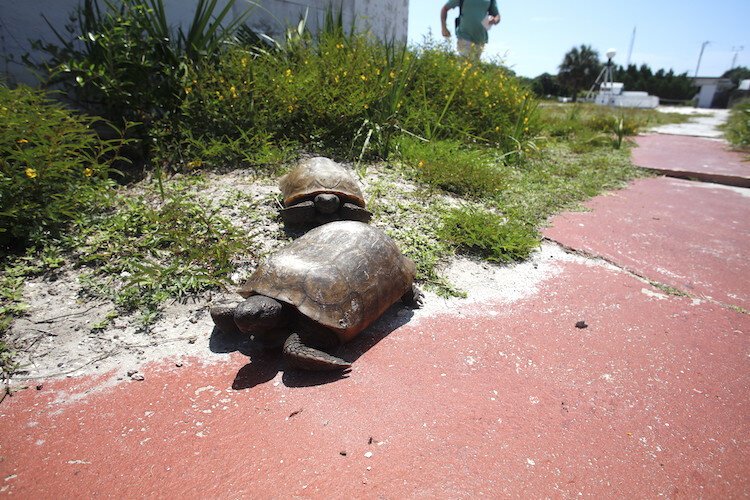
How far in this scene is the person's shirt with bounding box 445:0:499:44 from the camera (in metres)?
7.79

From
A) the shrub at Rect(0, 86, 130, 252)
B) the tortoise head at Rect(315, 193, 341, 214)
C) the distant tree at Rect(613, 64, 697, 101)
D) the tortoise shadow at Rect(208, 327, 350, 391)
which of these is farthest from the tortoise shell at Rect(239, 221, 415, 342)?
the distant tree at Rect(613, 64, 697, 101)

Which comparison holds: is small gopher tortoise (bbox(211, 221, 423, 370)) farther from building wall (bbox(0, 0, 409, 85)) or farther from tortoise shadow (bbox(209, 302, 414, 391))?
building wall (bbox(0, 0, 409, 85))

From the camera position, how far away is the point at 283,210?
11.1 ft

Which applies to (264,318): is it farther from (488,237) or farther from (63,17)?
(63,17)

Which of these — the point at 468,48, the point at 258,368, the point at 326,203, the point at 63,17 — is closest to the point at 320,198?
the point at 326,203

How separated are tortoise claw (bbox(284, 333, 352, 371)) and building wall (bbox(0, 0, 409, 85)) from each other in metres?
3.77

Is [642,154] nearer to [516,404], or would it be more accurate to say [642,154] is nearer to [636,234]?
[636,234]

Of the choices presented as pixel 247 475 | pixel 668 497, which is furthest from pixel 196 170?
pixel 668 497

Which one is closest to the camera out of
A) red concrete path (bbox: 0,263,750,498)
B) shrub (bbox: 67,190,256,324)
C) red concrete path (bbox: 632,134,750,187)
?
red concrete path (bbox: 0,263,750,498)

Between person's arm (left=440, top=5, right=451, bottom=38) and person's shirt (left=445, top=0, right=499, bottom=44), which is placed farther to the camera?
person's arm (left=440, top=5, right=451, bottom=38)

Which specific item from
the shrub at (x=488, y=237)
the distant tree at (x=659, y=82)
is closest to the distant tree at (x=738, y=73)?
the distant tree at (x=659, y=82)

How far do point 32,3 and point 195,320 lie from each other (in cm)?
437

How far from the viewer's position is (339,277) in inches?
83.0

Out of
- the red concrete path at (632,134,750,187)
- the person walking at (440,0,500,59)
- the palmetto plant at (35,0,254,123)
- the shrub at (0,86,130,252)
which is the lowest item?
the red concrete path at (632,134,750,187)
